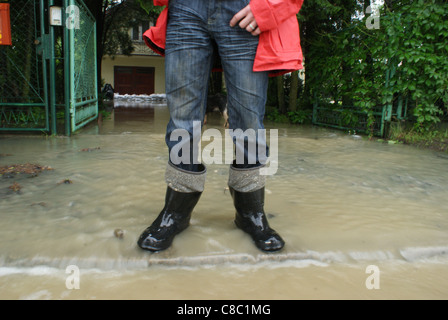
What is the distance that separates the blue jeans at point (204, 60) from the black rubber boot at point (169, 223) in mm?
260

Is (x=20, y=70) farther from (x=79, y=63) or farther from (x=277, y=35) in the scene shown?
(x=277, y=35)

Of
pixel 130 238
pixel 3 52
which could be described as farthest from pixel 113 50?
pixel 130 238

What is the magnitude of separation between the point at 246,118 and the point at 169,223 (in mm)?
641

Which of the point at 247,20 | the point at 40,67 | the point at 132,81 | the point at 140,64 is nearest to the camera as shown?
the point at 247,20

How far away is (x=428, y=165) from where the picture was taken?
4086 mm

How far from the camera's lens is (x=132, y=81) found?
93.0 ft

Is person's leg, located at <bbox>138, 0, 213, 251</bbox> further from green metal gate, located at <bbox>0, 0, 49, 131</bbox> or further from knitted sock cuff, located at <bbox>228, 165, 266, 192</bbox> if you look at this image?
green metal gate, located at <bbox>0, 0, 49, 131</bbox>

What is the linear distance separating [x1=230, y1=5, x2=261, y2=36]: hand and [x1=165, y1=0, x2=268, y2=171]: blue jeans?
50mm

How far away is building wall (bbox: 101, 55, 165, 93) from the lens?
1107 inches

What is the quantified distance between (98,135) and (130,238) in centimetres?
403

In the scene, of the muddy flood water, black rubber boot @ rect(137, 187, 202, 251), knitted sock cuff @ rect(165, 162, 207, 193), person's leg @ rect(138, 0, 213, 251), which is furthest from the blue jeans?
the muddy flood water

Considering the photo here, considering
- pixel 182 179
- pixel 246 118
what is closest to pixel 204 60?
pixel 246 118

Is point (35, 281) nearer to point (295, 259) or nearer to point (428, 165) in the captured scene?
point (295, 259)

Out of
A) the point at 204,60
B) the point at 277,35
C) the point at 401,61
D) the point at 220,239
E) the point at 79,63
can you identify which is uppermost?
the point at 401,61
